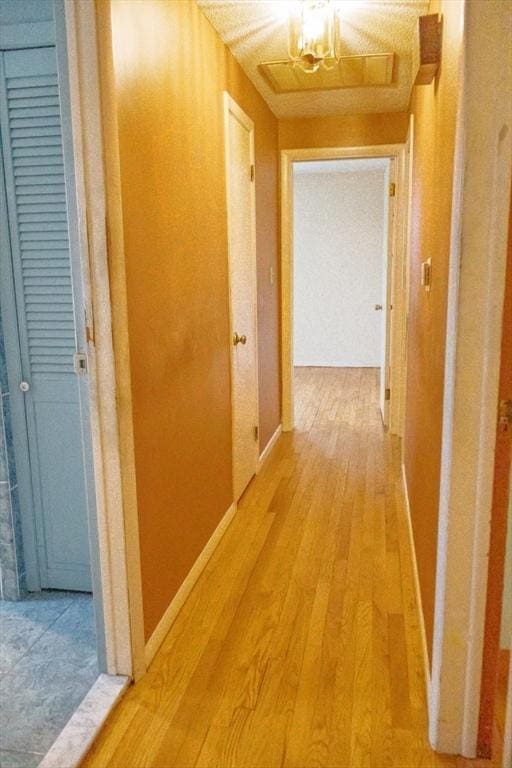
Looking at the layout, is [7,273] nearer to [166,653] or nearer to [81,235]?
[81,235]

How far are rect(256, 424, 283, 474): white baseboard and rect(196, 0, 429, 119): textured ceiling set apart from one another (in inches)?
86.6

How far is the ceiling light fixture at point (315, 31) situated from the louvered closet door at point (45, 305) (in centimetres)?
89

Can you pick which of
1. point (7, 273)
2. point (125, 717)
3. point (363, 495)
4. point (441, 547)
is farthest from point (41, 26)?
point (363, 495)

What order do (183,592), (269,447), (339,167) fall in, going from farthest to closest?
(339,167), (269,447), (183,592)

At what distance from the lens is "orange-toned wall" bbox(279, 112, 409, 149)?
13.0 feet

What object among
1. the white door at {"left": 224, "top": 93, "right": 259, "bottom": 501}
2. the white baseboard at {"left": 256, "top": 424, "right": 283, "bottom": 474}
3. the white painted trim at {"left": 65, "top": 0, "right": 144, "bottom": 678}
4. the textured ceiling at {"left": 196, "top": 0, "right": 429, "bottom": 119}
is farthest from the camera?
the white baseboard at {"left": 256, "top": 424, "right": 283, "bottom": 474}

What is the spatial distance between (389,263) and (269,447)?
5.49ft

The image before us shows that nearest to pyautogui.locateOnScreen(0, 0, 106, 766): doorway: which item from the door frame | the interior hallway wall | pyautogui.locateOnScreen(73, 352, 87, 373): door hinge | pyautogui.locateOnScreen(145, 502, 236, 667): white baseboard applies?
pyautogui.locateOnScreen(73, 352, 87, 373): door hinge

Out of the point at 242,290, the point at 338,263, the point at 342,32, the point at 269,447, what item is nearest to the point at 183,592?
the point at 242,290

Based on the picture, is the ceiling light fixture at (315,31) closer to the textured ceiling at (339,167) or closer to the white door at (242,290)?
the white door at (242,290)

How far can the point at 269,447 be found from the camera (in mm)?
3990

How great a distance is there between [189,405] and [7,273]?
2.66 feet

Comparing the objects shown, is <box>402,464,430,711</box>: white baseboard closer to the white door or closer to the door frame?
the white door

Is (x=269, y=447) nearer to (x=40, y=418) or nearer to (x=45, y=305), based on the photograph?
(x=40, y=418)
